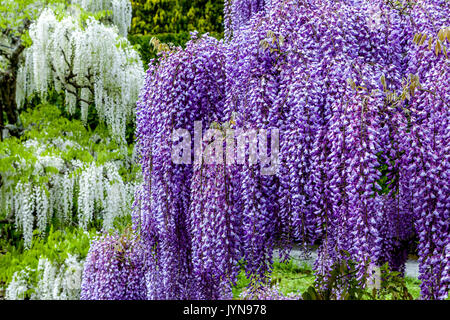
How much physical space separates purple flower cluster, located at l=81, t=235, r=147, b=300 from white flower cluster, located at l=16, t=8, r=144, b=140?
2221mm

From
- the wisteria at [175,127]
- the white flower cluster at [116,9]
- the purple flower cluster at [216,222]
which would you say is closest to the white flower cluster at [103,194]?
the wisteria at [175,127]

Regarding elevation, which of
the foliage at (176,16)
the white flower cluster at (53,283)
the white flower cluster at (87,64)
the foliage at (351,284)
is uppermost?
the foliage at (176,16)

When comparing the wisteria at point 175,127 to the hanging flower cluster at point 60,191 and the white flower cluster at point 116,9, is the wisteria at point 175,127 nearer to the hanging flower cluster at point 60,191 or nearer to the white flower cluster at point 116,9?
the hanging flower cluster at point 60,191

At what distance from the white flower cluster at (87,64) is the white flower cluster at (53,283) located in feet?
7.26

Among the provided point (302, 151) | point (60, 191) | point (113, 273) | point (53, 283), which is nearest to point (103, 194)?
point (60, 191)

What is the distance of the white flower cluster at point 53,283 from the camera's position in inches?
216

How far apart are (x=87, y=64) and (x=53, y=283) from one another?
2964mm

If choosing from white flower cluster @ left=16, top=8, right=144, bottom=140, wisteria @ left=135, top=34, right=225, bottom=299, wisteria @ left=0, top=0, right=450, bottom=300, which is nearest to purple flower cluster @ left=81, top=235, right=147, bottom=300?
wisteria @ left=0, top=0, right=450, bottom=300

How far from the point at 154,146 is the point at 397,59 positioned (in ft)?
6.94

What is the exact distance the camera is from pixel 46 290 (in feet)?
18.0

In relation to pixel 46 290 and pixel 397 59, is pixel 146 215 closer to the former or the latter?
Result: pixel 46 290

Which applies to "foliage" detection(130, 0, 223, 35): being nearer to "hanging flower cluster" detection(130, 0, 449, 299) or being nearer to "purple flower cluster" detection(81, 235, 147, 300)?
"purple flower cluster" detection(81, 235, 147, 300)

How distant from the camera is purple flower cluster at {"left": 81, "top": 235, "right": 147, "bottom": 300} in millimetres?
5199
